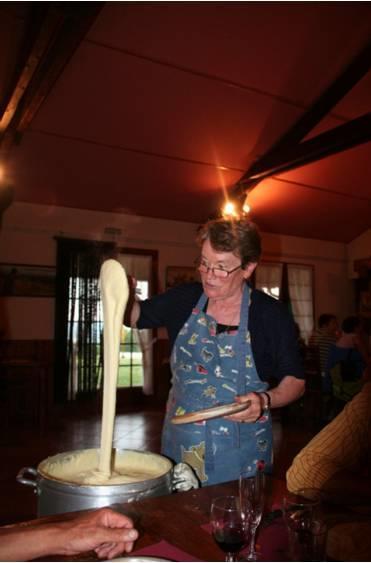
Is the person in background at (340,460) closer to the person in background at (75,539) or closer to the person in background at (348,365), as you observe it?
the person in background at (75,539)

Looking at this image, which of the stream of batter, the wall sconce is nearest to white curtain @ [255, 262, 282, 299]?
the wall sconce

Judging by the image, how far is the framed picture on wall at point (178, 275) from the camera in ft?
27.2

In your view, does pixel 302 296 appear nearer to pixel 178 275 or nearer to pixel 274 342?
pixel 178 275

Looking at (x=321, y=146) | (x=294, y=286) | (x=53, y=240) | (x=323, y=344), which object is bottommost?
(x=323, y=344)

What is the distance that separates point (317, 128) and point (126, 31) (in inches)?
118

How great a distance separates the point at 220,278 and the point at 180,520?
1025 millimetres

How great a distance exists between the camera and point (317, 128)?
610 cm

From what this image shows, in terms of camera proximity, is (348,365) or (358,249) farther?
(358,249)

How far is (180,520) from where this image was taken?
1.23 meters

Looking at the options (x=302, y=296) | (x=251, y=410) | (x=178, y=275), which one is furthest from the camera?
(x=302, y=296)

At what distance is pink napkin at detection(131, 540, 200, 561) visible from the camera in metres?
1.04

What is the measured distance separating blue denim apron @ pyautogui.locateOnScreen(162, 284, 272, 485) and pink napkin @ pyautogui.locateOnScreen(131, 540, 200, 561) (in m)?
0.75

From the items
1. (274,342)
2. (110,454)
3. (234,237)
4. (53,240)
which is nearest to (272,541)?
(110,454)

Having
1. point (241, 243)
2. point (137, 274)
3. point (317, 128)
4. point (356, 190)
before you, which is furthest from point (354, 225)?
point (241, 243)
